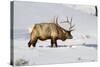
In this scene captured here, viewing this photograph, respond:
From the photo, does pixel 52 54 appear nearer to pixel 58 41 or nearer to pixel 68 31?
pixel 58 41

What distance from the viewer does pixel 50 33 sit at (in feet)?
→ 7.11

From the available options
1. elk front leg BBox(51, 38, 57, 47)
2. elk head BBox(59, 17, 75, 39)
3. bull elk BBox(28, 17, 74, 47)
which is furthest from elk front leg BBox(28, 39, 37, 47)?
elk head BBox(59, 17, 75, 39)

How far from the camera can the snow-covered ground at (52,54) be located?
204cm

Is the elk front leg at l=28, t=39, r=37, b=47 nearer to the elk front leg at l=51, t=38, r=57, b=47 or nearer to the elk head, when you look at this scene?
the elk front leg at l=51, t=38, r=57, b=47

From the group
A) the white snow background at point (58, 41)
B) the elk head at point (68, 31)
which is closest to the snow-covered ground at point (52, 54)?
the white snow background at point (58, 41)

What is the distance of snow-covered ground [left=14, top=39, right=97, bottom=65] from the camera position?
6.71 ft

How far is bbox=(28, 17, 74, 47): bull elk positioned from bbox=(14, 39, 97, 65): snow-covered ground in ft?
0.23

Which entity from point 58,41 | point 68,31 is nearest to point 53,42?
point 58,41

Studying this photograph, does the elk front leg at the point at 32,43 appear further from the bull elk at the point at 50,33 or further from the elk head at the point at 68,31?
the elk head at the point at 68,31

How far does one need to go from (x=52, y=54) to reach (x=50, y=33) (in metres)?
0.22

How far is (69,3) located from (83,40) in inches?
17.3

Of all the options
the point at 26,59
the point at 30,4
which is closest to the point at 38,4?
the point at 30,4

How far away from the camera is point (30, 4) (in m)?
2.09
